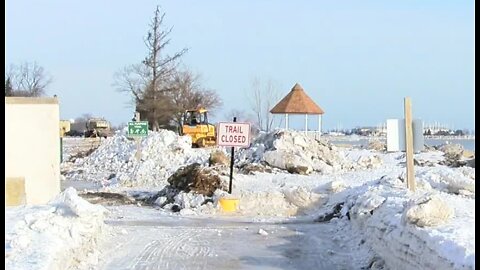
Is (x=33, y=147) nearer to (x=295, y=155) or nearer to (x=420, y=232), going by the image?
(x=420, y=232)

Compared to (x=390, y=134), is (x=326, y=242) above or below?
below

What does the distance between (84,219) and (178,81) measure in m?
52.8

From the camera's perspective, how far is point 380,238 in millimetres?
11016

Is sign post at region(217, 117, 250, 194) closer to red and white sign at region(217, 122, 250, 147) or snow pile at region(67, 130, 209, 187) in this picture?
red and white sign at region(217, 122, 250, 147)

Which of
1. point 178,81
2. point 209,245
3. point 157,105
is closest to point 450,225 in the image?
point 209,245

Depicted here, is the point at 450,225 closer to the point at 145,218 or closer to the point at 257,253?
the point at 257,253

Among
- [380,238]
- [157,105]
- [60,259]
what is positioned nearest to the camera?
[60,259]

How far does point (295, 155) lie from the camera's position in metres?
28.0

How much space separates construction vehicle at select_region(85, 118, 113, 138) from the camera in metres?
62.9

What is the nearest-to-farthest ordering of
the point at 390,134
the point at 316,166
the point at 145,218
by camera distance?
the point at 390,134 < the point at 145,218 < the point at 316,166

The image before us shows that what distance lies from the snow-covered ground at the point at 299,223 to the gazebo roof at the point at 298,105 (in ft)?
43.9

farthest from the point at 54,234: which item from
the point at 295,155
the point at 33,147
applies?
the point at 295,155

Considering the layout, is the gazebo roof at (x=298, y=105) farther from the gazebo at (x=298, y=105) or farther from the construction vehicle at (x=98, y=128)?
the construction vehicle at (x=98, y=128)

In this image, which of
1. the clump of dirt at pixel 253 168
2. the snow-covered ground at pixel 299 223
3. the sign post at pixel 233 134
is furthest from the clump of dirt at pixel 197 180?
the clump of dirt at pixel 253 168
